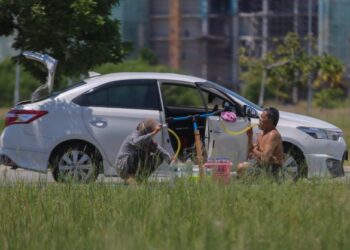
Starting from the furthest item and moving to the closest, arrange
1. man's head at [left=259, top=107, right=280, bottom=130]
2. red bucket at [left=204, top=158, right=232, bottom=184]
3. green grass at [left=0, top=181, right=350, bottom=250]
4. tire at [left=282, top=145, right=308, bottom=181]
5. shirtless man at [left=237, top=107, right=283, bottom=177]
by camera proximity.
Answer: tire at [left=282, top=145, right=308, bottom=181]
man's head at [left=259, top=107, right=280, bottom=130]
shirtless man at [left=237, top=107, right=283, bottom=177]
red bucket at [left=204, top=158, right=232, bottom=184]
green grass at [left=0, top=181, right=350, bottom=250]

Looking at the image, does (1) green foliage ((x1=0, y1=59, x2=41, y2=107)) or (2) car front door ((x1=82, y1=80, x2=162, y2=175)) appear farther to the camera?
(1) green foliage ((x1=0, y1=59, x2=41, y2=107))

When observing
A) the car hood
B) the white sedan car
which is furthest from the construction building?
the white sedan car

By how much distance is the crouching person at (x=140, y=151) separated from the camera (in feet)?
43.3

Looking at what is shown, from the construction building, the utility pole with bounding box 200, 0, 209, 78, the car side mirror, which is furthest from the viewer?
the utility pole with bounding box 200, 0, 209, 78

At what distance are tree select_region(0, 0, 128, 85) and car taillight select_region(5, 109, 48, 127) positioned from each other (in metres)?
6.65

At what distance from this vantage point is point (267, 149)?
41.9 feet

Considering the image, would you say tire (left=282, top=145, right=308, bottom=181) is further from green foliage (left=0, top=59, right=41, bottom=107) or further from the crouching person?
green foliage (left=0, top=59, right=41, bottom=107)

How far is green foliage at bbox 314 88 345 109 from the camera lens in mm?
61219

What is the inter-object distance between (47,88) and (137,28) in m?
62.9

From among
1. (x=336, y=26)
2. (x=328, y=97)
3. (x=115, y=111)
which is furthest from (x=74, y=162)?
(x=336, y=26)

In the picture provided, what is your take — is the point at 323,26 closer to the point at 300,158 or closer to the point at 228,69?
the point at 228,69

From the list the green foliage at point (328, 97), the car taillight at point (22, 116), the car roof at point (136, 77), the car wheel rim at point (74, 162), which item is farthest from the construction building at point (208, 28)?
the car wheel rim at point (74, 162)

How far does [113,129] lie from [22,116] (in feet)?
4.52

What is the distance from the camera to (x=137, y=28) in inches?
3068
